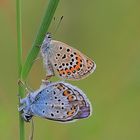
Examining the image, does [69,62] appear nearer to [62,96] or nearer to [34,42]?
[62,96]

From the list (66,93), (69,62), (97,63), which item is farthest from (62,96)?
(97,63)

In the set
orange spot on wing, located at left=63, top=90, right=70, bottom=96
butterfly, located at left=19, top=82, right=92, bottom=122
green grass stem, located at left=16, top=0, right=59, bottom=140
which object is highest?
green grass stem, located at left=16, top=0, right=59, bottom=140

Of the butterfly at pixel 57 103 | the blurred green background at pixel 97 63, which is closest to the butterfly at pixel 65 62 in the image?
the butterfly at pixel 57 103

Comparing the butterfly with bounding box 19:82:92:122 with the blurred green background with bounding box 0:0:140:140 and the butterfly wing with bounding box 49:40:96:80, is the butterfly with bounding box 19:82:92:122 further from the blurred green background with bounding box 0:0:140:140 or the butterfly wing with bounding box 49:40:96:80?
the blurred green background with bounding box 0:0:140:140

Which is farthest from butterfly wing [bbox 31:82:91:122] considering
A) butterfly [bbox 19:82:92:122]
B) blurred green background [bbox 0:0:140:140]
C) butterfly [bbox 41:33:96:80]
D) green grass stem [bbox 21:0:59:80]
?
blurred green background [bbox 0:0:140:140]

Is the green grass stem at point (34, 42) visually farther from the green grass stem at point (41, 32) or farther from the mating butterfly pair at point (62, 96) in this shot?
the mating butterfly pair at point (62, 96)

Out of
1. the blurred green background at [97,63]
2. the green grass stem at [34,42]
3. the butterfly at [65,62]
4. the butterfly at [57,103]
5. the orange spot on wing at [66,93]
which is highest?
the green grass stem at [34,42]

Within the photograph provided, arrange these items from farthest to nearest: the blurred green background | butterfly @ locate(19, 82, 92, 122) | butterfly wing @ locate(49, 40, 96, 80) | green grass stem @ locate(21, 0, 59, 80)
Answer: the blurred green background < butterfly wing @ locate(49, 40, 96, 80) < butterfly @ locate(19, 82, 92, 122) < green grass stem @ locate(21, 0, 59, 80)
